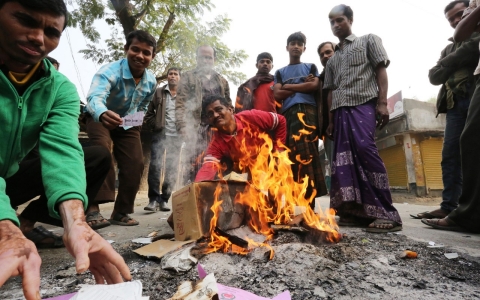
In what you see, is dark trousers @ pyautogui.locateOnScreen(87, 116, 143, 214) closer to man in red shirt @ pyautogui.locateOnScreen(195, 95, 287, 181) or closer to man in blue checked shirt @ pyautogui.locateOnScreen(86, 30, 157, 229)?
man in blue checked shirt @ pyautogui.locateOnScreen(86, 30, 157, 229)

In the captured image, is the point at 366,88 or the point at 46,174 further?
the point at 366,88

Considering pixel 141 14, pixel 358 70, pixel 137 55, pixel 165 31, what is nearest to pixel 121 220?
pixel 137 55

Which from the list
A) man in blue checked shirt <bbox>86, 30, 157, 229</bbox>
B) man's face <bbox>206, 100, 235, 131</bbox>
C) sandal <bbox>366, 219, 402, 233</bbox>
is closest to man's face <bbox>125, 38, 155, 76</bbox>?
man in blue checked shirt <bbox>86, 30, 157, 229</bbox>

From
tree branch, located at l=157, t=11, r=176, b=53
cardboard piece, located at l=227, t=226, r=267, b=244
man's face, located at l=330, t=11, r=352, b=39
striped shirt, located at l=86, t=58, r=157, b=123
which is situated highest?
tree branch, located at l=157, t=11, r=176, b=53

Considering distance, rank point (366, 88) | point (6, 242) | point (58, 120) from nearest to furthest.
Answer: point (6, 242) → point (58, 120) → point (366, 88)

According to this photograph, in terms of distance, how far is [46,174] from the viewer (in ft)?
3.95

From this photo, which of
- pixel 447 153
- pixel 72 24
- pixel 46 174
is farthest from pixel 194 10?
pixel 46 174

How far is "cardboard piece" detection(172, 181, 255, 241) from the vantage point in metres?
2.23

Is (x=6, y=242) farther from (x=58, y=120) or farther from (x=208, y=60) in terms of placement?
(x=208, y=60)

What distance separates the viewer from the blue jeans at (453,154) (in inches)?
128

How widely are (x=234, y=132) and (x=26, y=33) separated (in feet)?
7.38

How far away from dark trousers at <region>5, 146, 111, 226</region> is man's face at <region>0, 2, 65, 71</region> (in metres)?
0.85

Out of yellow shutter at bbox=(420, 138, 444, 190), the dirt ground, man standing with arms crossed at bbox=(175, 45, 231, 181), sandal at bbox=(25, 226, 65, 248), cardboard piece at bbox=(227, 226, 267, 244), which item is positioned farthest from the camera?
yellow shutter at bbox=(420, 138, 444, 190)

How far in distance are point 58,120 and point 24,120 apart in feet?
0.50
